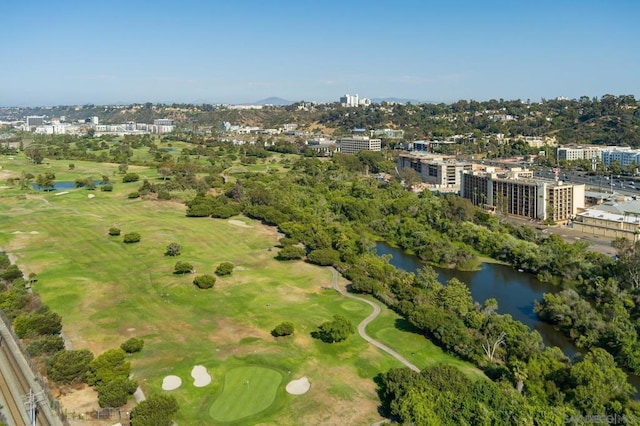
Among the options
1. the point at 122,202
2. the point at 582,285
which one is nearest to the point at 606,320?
the point at 582,285

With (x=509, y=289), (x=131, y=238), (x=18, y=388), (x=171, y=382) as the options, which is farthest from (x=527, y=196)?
(x=18, y=388)

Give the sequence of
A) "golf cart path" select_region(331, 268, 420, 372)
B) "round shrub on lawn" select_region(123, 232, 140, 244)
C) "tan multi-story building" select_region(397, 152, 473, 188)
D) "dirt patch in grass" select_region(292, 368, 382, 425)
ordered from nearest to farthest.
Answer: "dirt patch in grass" select_region(292, 368, 382, 425) → "golf cart path" select_region(331, 268, 420, 372) → "round shrub on lawn" select_region(123, 232, 140, 244) → "tan multi-story building" select_region(397, 152, 473, 188)

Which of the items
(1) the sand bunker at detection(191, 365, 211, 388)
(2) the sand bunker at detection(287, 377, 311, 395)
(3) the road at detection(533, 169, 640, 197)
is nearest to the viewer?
(2) the sand bunker at detection(287, 377, 311, 395)

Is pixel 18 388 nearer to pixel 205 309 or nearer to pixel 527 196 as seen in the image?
pixel 205 309

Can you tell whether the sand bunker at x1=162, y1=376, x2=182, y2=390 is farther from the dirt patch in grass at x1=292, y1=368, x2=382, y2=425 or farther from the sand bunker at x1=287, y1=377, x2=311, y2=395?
the dirt patch in grass at x1=292, y1=368, x2=382, y2=425

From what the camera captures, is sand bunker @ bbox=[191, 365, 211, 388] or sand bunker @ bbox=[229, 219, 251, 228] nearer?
sand bunker @ bbox=[191, 365, 211, 388]

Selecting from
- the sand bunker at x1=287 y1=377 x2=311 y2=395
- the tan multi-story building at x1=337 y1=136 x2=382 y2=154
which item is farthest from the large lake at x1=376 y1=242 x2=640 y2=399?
the tan multi-story building at x1=337 y1=136 x2=382 y2=154

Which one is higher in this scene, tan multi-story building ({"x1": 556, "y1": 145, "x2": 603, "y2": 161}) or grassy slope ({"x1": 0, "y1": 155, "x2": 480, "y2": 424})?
tan multi-story building ({"x1": 556, "y1": 145, "x2": 603, "y2": 161})
